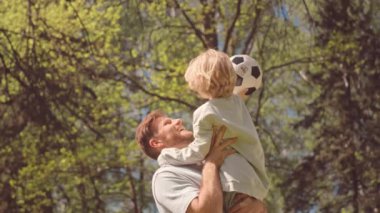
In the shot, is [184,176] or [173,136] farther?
[173,136]

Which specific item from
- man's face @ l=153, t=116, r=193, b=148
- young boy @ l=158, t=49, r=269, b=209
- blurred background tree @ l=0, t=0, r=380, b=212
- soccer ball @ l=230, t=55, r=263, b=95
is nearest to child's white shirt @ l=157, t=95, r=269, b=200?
young boy @ l=158, t=49, r=269, b=209

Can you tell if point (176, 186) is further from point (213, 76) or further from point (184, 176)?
point (213, 76)

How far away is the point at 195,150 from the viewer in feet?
11.3

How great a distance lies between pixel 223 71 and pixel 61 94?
8.30 meters

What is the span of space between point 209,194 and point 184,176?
0.25 metres

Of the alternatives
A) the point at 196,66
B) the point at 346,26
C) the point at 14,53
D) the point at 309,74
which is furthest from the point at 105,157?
the point at 196,66

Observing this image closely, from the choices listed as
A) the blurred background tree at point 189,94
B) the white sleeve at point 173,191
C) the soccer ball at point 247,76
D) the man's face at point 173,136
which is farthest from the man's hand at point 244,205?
the blurred background tree at point 189,94

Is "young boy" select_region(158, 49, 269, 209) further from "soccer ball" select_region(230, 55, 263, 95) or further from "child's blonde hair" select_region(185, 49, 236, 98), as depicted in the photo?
"soccer ball" select_region(230, 55, 263, 95)

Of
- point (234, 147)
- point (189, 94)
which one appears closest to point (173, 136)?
point (234, 147)

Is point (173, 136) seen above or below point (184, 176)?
above

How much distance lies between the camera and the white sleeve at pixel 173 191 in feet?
11.1

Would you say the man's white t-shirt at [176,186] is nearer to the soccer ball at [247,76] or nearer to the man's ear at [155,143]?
the man's ear at [155,143]

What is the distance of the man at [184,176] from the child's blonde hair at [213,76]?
0.18 metres

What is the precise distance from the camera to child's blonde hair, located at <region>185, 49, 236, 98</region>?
3.37m
